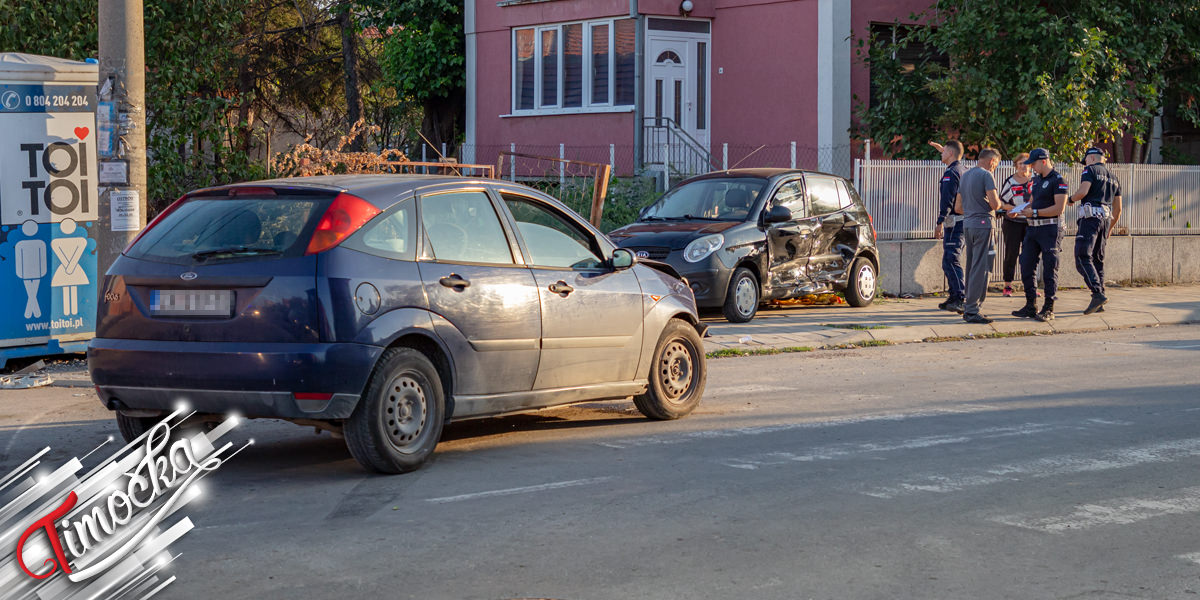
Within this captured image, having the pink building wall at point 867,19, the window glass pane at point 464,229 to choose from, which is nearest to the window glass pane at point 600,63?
the pink building wall at point 867,19

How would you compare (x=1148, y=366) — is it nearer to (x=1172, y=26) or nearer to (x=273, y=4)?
(x=1172, y=26)

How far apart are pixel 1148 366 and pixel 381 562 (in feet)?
30.2

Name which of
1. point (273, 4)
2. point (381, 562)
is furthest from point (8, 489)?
point (273, 4)

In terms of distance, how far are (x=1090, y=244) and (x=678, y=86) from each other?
1125cm

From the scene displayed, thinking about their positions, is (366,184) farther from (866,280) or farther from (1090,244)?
(1090,244)

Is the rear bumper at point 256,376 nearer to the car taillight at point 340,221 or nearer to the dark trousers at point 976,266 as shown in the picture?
the car taillight at point 340,221

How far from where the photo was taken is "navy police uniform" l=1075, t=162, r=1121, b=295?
16.5m

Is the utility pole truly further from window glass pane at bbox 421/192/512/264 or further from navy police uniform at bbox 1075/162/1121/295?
navy police uniform at bbox 1075/162/1121/295

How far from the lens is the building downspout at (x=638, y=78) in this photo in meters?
25.3

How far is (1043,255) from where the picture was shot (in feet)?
52.9

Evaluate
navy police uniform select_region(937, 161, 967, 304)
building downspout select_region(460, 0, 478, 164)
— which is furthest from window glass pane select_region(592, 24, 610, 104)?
navy police uniform select_region(937, 161, 967, 304)

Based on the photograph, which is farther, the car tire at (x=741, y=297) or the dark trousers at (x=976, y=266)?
the dark trousers at (x=976, y=266)

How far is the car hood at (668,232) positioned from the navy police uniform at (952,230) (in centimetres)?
311

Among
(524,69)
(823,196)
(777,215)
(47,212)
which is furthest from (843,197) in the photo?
(524,69)
